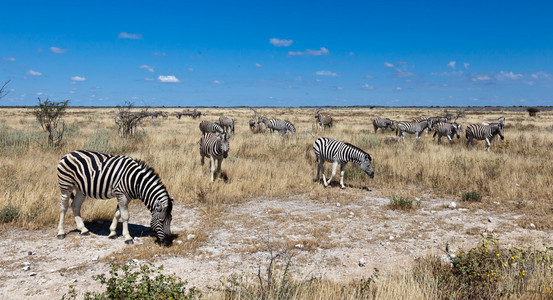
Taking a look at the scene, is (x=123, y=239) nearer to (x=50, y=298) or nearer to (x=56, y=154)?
(x=50, y=298)

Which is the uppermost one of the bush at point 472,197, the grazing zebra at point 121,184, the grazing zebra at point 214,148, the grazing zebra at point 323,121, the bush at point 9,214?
the grazing zebra at point 323,121

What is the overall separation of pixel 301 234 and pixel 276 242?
71 cm

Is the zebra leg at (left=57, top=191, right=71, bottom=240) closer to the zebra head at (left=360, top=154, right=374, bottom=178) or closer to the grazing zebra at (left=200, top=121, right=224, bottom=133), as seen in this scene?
the zebra head at (left=360, top=154, right=374, bottom=178)

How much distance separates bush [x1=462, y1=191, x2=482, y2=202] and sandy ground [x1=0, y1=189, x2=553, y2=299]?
0.55 metres

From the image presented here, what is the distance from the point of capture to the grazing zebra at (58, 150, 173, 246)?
19.4 feet

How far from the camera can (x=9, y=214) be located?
22.8ft

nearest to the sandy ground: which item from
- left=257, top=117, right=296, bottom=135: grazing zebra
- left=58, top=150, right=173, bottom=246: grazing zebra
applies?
left=58, top=150, right=173, bottom=246: grazing zebra

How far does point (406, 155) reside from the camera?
48.6ft

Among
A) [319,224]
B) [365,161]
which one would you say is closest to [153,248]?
[319,224]

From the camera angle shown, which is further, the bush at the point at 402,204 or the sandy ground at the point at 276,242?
the bush at the point at 402,204

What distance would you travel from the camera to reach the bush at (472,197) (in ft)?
29.9

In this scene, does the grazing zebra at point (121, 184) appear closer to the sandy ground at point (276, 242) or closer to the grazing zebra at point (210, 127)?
the sandy ground at point (276, 242)

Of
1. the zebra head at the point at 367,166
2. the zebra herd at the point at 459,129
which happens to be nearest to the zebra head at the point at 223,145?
the zebra head at the point at 367,166

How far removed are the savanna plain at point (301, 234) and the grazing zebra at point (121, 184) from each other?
1.61 ft
